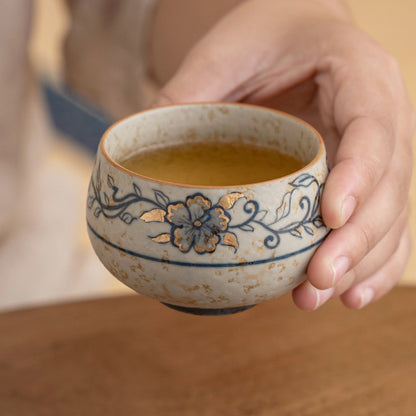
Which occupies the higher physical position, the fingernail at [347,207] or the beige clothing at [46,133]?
the fingernail at [347,207]

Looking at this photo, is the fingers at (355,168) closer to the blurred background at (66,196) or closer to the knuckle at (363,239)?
the knuckle at (363,239)

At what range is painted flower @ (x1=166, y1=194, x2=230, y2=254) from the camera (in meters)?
0.47

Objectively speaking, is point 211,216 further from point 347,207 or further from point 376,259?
point 376,259

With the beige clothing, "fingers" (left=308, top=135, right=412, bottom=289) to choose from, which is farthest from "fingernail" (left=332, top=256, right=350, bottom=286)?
the beige clothing

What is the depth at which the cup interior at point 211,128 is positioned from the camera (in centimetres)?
61

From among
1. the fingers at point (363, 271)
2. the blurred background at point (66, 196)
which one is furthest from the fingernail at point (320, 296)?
the blurred background at point (66, 196)

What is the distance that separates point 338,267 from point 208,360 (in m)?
0.25

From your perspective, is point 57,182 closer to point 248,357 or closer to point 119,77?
point 119,77

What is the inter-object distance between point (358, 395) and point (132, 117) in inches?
15.3

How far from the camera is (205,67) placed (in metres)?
0.76

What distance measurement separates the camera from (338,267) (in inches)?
21.4

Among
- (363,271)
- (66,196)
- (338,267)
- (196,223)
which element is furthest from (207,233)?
(66,196)

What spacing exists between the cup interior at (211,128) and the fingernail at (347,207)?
71 mm

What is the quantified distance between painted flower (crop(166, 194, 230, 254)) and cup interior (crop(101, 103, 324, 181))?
0.14 m
